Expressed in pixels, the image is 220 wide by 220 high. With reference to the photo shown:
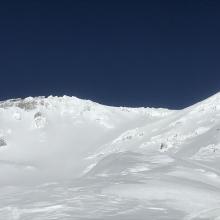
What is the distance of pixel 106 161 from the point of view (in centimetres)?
4953

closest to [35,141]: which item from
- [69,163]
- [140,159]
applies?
[69,163]

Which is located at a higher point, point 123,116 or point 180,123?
point 123,116

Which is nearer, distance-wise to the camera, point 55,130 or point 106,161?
point 106,161

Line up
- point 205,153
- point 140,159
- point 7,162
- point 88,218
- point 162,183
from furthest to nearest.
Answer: point 7,162, point 205,153, point 140,159, point 162,183, point 88,218

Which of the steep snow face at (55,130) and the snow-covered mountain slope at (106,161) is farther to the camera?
the steep snow face at (55,130)

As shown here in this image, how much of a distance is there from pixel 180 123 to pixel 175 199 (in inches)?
2147

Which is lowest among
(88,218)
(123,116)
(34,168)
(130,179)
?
(88,218)

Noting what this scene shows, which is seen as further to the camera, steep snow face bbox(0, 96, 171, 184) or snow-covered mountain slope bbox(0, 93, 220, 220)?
steep snow face bbox(0, 96, 171, 184)

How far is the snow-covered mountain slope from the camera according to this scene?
25.1 meters

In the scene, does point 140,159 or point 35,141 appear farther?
point 35,141

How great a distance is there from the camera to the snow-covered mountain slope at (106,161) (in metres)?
25.1

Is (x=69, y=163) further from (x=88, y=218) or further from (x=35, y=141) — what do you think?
(x=88, y=218)

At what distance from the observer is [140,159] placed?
43.2 m

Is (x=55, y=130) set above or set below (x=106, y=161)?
above
